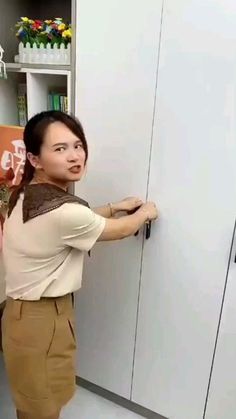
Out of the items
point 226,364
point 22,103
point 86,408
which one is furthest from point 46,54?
point 86,408

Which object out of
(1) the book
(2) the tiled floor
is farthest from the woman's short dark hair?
(2) the tiled floor

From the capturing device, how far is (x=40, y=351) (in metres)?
1.28

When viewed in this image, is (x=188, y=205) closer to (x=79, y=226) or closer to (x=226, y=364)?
(x=79, y=226)

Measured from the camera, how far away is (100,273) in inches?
66.0

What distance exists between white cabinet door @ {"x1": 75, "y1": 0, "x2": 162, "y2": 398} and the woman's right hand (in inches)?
2.0

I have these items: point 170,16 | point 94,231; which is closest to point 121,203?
point 94,231

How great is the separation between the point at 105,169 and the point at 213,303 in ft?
2.14

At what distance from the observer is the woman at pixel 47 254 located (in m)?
1.17

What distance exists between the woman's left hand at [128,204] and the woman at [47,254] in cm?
7

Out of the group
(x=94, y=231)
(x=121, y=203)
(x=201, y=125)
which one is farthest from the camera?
(x=121, y=203)

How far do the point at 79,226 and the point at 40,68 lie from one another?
2.41 feet

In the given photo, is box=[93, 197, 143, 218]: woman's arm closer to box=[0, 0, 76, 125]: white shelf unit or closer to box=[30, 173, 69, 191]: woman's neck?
box=[30, 173, 69, 191]: woman's neck

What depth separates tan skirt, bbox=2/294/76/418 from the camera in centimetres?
127

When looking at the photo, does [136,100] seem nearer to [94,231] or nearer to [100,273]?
[94,231]
